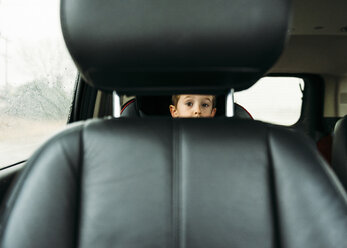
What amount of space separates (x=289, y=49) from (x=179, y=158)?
3.54 m

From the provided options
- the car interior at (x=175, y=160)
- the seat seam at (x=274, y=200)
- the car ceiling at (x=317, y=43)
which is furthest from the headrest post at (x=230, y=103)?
the car ceiling at (x=317, y=43)

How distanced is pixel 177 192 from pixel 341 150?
496mm

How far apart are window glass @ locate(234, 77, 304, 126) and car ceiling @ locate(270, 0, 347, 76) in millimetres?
164

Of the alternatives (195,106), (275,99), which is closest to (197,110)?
(195,106)

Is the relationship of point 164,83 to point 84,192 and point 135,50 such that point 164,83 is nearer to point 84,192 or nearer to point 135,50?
point 135,50

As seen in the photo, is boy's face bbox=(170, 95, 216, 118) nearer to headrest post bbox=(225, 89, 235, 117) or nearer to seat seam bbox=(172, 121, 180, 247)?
headrest post bbox=(225, 89, 235, 117)

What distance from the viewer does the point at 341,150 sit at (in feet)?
3.22

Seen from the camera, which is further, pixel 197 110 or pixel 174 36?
pixel 197 110

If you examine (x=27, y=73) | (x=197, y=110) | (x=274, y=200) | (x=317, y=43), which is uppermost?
(x=317, y=43)

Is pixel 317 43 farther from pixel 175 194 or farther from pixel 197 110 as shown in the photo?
pixel 175 194

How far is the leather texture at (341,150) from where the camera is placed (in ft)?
3.13

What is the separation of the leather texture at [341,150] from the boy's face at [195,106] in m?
0.65

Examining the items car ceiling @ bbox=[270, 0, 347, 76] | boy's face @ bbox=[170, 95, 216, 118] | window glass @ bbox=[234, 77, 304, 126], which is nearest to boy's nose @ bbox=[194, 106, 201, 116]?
boy's face @ bbox=[170, 95, 216, 118]

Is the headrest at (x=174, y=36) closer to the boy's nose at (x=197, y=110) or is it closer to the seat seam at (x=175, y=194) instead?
the seat seam at (x=175, y=194)
